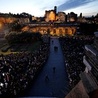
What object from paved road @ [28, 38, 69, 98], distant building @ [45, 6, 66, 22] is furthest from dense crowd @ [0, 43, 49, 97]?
distant building @ [45, 6, 66, 22]

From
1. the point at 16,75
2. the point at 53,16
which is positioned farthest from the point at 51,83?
the point at 53,16

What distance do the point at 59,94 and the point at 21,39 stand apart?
50917mm

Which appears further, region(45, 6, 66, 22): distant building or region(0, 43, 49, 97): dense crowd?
region(45, 6, 66, 22): distant building

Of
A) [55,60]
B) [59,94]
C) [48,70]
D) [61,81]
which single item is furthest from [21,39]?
[59,94]

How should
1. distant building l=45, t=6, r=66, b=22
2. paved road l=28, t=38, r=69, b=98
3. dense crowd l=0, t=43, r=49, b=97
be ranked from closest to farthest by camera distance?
1. dense crowd l=0, t=43, r=49, b=97
2. paved road l=28, t=38, r=69, b=98
3. distant building l=45, t=6, r=66, b=22

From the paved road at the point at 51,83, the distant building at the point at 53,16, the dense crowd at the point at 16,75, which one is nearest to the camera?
the dense crowd at the point at 16,75

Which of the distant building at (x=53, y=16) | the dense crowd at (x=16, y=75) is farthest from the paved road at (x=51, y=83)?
the distant building at (x=53, y=16)

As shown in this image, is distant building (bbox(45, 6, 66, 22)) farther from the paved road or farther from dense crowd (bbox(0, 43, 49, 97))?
the paved road

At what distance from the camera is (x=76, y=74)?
33.5 metres

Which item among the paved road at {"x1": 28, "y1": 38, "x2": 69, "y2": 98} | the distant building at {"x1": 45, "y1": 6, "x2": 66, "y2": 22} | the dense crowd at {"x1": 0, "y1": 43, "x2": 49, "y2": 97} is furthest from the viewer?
the distant building at {"x1": 45, "y1": 6, "x2": 66, "y2": 22}

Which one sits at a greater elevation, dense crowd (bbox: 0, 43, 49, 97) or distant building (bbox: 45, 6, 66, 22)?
dense crowd (bbox: 0, 43, 49, 97)

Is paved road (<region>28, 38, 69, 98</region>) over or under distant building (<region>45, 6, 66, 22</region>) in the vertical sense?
over

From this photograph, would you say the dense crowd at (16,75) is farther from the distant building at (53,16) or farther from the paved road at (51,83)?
the distant building at (53,16)

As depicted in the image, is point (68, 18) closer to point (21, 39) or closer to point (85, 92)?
point (21, 39)
